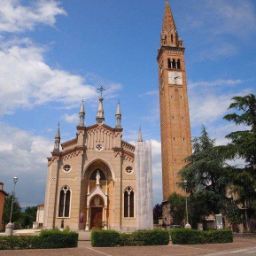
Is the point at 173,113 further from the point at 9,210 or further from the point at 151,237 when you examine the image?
the point at 9,210

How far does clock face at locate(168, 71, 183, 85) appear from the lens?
176ft

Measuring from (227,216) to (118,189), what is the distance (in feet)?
45.5

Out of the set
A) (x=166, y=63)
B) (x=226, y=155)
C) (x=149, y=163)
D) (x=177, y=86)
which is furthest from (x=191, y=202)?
(x=166, y=63)

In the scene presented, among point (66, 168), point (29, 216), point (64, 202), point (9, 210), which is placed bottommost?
point (64, 202)

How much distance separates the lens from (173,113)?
51.8 m

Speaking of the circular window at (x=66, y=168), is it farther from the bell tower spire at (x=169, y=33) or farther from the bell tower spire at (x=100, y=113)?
the bell tower spire at (x=169, y=33)

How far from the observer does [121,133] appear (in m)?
41.8

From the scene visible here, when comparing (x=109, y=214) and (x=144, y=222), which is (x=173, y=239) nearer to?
(x=144, y=222)

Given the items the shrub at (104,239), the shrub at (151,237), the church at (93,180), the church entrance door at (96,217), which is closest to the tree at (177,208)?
the church at (93,180)

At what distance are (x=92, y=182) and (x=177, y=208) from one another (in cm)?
1166

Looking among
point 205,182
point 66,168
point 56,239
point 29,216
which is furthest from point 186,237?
point 29,216

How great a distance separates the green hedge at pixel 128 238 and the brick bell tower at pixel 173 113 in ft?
86.7

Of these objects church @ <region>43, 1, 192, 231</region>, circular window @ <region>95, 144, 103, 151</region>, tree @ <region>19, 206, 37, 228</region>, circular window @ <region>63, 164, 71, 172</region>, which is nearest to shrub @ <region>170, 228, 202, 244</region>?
church @ <region>43, 1, 192, 231</region>

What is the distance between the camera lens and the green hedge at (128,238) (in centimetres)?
1948
